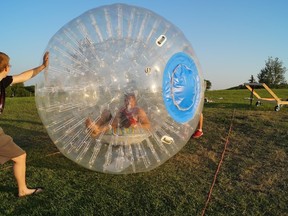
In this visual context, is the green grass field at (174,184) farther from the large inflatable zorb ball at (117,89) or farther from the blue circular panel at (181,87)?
the blue circular panel at (181,87)

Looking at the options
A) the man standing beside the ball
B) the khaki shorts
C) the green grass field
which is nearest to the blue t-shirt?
the man standing beside the ball

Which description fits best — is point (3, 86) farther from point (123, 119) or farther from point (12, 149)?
point (123, 119)

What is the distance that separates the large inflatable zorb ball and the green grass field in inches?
13.9

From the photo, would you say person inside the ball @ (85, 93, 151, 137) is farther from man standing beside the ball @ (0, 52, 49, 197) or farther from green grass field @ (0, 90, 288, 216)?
man standing beside the ball @ (0, 52, 49, 197)

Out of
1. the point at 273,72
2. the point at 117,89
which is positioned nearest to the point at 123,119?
the point at 117,89

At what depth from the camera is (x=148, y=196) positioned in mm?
3602

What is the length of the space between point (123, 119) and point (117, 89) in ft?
1.04

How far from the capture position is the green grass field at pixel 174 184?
336 centimetres

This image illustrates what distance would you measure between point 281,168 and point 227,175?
820 mm

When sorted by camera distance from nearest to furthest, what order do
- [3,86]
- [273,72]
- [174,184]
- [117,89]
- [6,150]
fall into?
[117,89] < [6,150] < [3,86] < [174,184] < [273,72]

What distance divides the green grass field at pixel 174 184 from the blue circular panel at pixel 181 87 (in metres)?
0.86

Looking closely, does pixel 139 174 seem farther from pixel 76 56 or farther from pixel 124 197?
pixel 76 56

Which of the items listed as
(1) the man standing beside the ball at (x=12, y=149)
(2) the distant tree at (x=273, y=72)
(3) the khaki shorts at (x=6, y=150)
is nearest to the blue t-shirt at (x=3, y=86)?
(1) the man standing beside the ball at (x=12, y=149)

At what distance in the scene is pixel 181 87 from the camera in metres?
3.75
